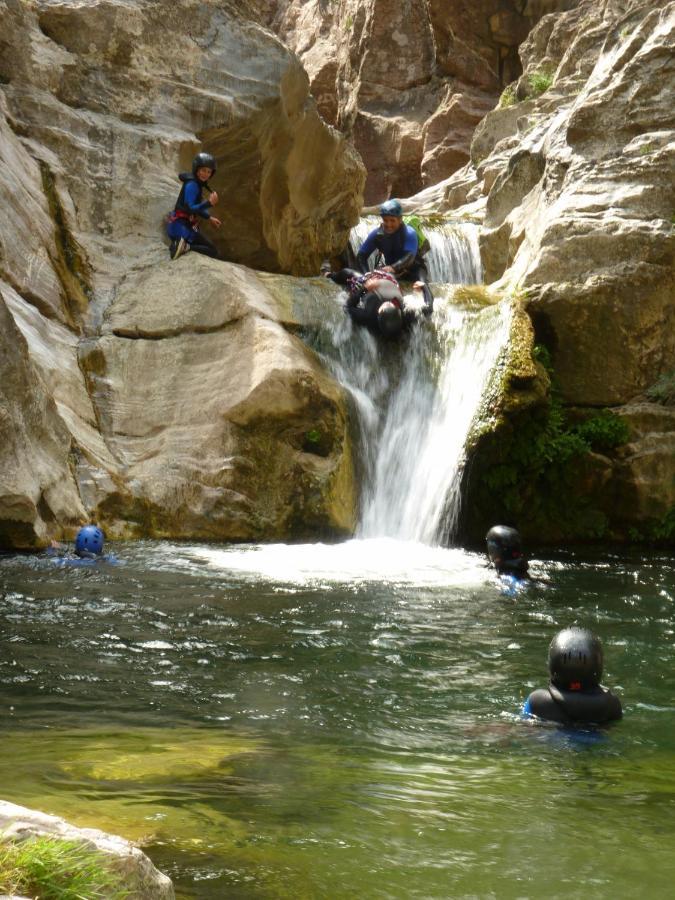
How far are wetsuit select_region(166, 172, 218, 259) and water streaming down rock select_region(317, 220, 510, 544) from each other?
2.40m

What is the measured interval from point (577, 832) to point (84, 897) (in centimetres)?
192

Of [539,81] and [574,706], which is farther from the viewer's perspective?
[539,81]

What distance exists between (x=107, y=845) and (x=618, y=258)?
11.4m

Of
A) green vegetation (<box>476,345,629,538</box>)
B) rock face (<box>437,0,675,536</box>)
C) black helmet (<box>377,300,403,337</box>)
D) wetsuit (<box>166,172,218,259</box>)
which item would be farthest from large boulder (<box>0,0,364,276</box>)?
green vegetation (<box>476,345,629,538</box>)

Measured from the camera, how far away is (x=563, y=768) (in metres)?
A: 4.27

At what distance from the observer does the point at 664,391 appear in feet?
40.6

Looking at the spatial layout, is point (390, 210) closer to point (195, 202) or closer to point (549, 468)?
point (195, 202)

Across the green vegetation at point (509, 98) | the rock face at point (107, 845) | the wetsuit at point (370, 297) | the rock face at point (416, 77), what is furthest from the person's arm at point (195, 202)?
the rock face at point (416, 77)

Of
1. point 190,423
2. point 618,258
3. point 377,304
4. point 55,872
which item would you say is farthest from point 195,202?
point 55,872

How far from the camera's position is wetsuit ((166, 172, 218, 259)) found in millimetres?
13805

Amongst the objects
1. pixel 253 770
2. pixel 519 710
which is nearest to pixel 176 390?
pixel 519 710

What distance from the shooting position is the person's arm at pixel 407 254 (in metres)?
15.0

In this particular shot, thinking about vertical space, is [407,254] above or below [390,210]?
below

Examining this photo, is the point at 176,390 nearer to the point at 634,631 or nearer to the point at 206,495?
the point at 206,495
